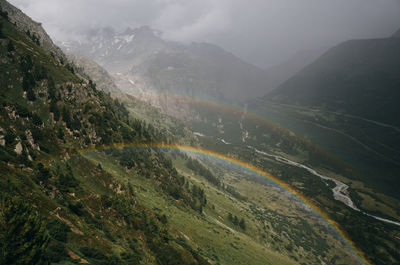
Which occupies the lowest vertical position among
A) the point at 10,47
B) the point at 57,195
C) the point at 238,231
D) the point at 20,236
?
the point at 238,231

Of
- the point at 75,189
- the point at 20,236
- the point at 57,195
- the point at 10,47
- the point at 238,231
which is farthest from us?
the point at 238,231

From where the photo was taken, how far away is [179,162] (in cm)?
19388

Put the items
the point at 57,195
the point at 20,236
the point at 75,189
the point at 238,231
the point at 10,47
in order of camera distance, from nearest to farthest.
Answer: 1. the point at 20,236
2. the point at 57,195
3. the point at 75,189
4. the point at 10,47
5. the point at 238,231

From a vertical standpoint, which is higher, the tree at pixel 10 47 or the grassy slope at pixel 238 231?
the tree at pixel 10 47

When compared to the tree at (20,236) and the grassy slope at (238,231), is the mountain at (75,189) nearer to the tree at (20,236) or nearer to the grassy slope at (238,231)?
the tree at (20,236)

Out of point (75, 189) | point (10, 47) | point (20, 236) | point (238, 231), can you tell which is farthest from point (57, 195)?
point (238, 231)

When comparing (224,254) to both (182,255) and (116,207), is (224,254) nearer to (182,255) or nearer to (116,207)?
(182,255)

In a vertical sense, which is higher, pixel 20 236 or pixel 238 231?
pixel 20 236

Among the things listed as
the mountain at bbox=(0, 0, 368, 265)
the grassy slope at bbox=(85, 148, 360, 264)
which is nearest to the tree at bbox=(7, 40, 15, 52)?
the mountain at bbox=(0, 0, 368, 265)

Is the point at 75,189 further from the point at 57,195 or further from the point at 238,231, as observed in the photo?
the point at 238,231

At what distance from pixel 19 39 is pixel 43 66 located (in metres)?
23.7

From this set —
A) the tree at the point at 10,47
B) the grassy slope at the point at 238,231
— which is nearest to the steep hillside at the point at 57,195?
the tree at the point at 10,47

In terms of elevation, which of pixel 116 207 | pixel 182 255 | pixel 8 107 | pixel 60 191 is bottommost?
pixel 182 255

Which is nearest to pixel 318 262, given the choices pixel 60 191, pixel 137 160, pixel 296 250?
pixel 296 250
